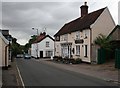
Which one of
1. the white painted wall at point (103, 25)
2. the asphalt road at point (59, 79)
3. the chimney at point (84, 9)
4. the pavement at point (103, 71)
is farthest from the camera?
the chimney at point (84, 9)

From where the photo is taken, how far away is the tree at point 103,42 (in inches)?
1511

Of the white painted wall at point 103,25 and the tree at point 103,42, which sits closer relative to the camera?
the tree at point 103,42

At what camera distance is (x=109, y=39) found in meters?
39.2

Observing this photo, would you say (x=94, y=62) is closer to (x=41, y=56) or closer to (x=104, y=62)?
(x=104, y=62)

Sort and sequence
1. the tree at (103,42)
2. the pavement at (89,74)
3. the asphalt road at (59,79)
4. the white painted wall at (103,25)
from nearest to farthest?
the asphalt road at (59,79) < the pavement at (89,74) < the tree at (103,42) < the white painted wall at (103,25)

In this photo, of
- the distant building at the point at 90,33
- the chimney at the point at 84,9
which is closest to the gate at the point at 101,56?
the distant building at the point at 90,33

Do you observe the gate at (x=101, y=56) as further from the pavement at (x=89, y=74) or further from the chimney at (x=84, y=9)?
the chimney at (x=84, y=9)

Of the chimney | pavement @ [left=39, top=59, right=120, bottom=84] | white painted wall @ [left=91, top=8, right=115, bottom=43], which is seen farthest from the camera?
the chimney

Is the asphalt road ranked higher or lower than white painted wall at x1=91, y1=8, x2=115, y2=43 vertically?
lower

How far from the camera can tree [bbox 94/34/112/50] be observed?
3839 cm

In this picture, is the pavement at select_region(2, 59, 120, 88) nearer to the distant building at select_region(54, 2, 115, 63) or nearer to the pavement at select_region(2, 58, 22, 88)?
the pavement at select_region(2, 58, 22, 88)

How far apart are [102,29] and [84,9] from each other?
12195 mm

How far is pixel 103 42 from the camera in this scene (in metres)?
38.9

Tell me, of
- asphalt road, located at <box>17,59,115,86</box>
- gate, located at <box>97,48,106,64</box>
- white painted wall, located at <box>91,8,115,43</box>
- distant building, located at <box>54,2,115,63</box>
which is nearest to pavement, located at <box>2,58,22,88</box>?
asphalt road, located at <box>17,59,115,86</box>
